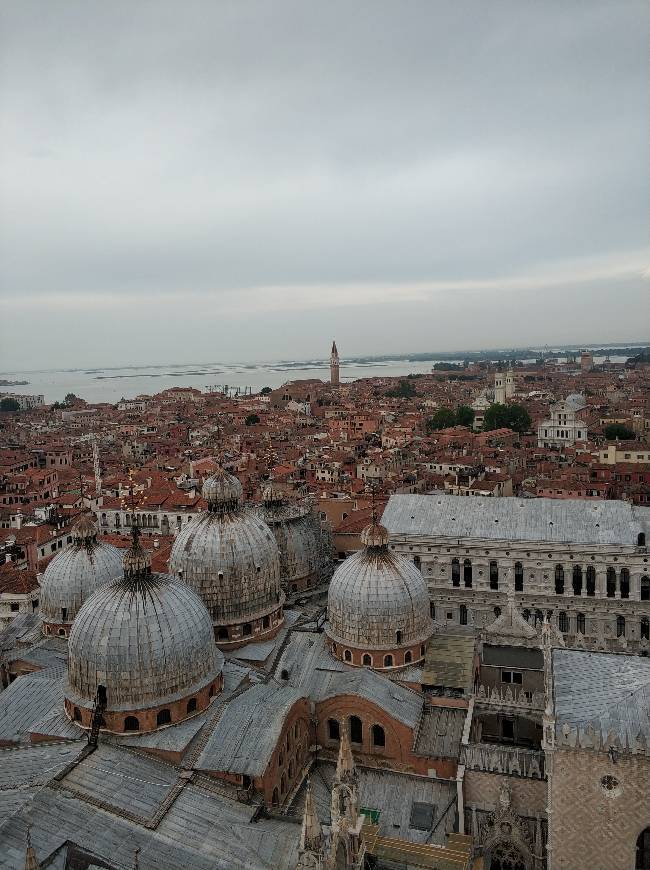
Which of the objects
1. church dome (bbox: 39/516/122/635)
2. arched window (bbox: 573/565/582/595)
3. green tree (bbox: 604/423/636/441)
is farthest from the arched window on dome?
green tree (bbox: 604/423/636/441)

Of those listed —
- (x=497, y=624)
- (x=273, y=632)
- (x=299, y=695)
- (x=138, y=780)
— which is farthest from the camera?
(x=497, y=624)

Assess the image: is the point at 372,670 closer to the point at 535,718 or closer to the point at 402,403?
the point at 535,718

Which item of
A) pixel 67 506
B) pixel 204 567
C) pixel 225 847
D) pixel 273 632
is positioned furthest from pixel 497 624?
pixel 67 506

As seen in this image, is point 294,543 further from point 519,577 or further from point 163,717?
point 163,717

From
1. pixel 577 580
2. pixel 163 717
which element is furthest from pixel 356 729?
pixel 577 580

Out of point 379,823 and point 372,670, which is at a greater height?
point 372,670

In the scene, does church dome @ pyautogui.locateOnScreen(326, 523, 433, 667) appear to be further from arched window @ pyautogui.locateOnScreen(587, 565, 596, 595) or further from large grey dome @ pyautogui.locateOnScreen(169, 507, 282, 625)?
arched window @ pyautogui.locateOnScreen(587, 565, 596, 595)
